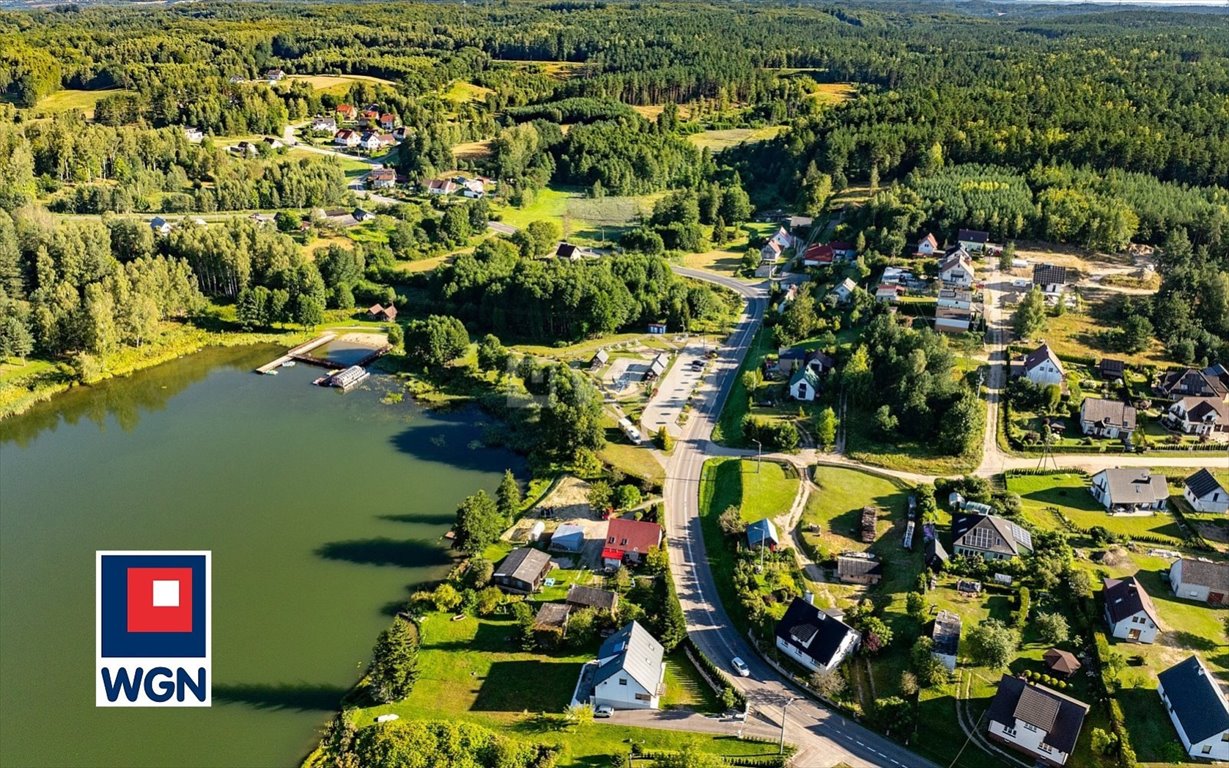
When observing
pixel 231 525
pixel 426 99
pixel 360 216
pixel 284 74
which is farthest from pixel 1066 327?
pixel 284 74

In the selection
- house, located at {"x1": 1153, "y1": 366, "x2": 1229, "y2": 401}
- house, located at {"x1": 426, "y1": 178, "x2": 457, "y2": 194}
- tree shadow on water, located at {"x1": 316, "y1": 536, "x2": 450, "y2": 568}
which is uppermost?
house, located at {"x1": 426, "y1": 178, "x2": 457, "y2": 194}

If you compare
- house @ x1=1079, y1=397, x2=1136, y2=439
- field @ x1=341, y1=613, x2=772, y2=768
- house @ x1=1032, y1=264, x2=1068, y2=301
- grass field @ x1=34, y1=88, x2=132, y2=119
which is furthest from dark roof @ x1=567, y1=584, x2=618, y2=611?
grass field @ x1=34, y1=88, x2=132, y2=119

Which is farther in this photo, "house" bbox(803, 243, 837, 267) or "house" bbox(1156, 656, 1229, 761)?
"house" bbox(803, 243, 837, 267)

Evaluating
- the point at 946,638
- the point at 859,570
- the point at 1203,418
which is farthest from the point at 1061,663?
the point at 1203,418

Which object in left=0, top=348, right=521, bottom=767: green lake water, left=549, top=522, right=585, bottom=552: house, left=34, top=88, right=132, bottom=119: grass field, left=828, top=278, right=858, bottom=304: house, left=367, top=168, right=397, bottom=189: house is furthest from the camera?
left=34, top=88, right=132, bottom=119: grass field

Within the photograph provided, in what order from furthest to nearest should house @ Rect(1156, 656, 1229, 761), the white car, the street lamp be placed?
the white car < the street lamp < house @ Rect(1156, 656, 1229, 761)

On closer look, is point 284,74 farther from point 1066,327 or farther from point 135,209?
point 1066,327

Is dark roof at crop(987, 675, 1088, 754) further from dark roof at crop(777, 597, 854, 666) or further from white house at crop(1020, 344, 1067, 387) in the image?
white house at crop(1020, 344, 1067, 387)
